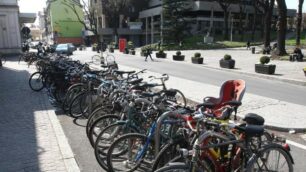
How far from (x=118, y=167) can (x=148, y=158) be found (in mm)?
525

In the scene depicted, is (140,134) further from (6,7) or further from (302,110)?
(6,7)

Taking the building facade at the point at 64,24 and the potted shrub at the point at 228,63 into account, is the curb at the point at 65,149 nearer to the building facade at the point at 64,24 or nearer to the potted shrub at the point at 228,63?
the potted shrub at the point at 228,63

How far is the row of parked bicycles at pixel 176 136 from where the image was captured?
3.86 m

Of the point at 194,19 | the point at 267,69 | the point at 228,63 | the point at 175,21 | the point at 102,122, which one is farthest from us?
the point at 194,19

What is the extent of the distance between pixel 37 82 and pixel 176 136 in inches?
396

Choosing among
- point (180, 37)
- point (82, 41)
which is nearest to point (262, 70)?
point (180, 37)

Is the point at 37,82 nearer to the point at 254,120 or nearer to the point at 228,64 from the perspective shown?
the point at 254,120

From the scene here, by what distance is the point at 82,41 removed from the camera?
86.1 metres

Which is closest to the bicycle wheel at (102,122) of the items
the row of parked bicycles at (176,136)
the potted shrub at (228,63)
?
the row of parked bicycles at (176,136)

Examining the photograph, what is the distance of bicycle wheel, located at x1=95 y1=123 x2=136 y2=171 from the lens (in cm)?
526

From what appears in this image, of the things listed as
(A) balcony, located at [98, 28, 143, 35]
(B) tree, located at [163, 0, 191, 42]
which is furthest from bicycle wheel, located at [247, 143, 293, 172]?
(A) balcony, located at [98, 28, 143, 35]

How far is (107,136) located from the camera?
17.8ft

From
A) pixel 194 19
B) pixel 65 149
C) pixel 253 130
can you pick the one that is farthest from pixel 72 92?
pixel 194 19

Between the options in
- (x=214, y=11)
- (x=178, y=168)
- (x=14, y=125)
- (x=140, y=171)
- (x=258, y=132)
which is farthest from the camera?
(x=214, y=11)
